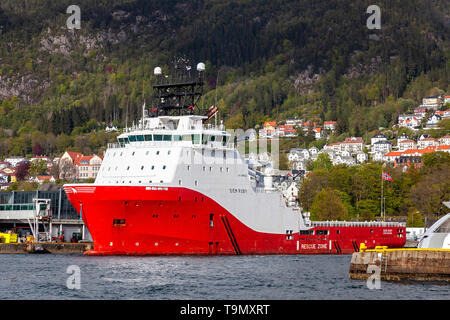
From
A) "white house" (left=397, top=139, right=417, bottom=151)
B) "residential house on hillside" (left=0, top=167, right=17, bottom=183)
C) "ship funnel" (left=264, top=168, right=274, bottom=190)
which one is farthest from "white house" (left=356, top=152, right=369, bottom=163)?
"ship funnel" (left=264, top=168, right=274, bottom=190)

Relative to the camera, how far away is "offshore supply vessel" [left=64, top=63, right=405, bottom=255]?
57.5 m

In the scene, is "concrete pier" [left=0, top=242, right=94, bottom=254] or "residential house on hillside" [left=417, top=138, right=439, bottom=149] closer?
"concrete pier" [left=0, top=242, right=94, bottom=254]

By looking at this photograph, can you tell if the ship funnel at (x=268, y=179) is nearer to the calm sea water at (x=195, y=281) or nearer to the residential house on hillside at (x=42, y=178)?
the calm sea water at (x=195, y=281)

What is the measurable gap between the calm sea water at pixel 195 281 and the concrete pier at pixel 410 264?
3.56ft

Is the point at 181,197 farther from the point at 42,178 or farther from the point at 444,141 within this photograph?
the point at 444,141

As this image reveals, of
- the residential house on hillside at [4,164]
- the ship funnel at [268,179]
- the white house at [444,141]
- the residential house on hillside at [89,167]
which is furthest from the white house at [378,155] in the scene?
the ship funnel at [268,179]

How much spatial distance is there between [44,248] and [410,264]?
40375 mm

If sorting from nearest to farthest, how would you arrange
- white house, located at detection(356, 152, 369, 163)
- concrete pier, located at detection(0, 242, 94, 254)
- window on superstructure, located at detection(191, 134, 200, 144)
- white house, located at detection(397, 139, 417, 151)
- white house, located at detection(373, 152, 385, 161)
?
window on superstructure, located at detection(191, 134, 200, 144) < concrete pier, located at detection(0, 242, 94, 254) < white house, located at detection(356, 152, 369, 163) < white house, located at detection(373, 152, 385, 161) < white house, located at detection(397, 139, 417, 151)

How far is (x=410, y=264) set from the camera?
45.1m

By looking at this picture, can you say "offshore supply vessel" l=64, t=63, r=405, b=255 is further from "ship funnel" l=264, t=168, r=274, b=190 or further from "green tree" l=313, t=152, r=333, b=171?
"green tree" l=313, t=152, r=333, b=171

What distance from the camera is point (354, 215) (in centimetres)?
10381

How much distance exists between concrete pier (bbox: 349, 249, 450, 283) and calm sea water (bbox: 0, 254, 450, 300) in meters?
1.09
